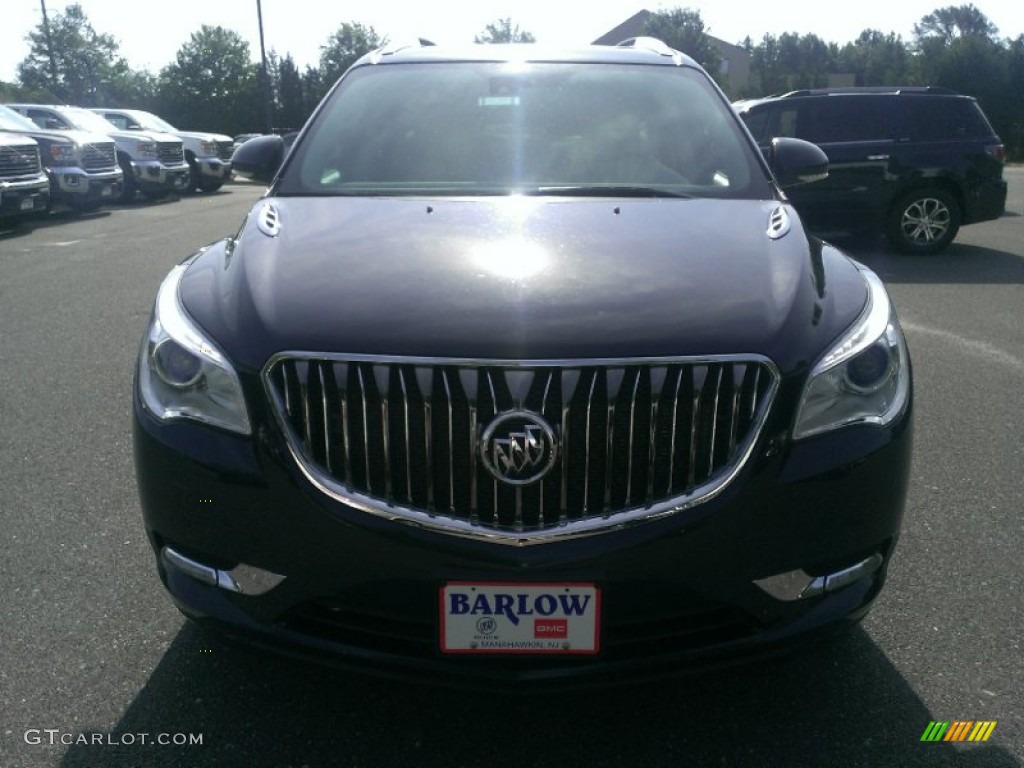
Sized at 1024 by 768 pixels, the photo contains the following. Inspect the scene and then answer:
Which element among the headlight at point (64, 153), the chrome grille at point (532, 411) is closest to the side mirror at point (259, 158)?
the chrome grille at point (532, 411)

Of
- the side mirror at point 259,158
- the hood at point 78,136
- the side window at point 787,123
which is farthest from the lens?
the hood at point 78,136

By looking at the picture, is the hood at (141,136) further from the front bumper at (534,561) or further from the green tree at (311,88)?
the green tree at (311,88)

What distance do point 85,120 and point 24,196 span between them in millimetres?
6343

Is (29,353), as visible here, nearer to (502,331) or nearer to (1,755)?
(1,755)

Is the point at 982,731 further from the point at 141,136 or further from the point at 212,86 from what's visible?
the point at 212,86

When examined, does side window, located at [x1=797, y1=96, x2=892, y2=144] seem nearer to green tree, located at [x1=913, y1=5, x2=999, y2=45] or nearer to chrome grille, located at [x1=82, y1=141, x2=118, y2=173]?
chrome grille, located at [x1=82, y1=141, x2=118, y2=173]

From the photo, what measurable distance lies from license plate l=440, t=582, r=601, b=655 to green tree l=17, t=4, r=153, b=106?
9647 cm

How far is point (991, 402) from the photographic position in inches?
219

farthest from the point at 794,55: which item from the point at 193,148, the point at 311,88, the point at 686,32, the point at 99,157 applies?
the point at 99,157

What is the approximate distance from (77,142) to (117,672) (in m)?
16.5

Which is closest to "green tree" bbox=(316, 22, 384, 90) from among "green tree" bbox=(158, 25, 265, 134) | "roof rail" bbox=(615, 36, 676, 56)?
"green tree" bbox=(158, 25, 265, 134)

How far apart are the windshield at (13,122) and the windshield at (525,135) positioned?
46.4 ft

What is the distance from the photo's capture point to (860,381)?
238cm

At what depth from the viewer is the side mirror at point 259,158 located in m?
4.08
